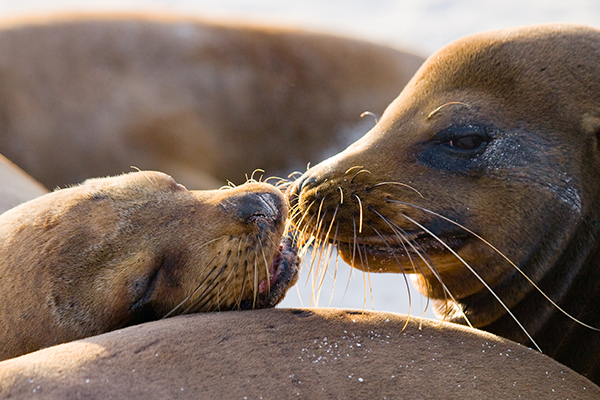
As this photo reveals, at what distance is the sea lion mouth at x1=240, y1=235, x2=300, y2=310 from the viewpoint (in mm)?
2312

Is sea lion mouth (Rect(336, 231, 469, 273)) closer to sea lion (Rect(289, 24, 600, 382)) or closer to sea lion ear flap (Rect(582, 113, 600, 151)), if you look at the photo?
sea lion (Rect(289, 24, 600, 382))

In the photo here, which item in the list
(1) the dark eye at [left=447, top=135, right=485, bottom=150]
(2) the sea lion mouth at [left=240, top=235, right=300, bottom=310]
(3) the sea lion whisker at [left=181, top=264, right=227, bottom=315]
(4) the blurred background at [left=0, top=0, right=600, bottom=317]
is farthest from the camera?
(4) the blurred background at [left=0, top=0, right=600, bottom=317]

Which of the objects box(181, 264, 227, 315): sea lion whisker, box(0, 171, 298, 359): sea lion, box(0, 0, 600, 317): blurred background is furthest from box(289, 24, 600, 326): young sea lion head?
box(0, 0, 600, 317): blurred background

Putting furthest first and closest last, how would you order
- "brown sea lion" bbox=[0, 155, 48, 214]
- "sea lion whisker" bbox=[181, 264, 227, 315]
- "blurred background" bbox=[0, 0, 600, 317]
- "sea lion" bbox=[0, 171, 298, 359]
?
"blurred background" bbox=[0, 0, 600, 317], "brown sea lion" bbox=[0, 155, 48, 214], "sea lion whisker" bbox=[181, 264, 227, 315], "sea lion" bbox=[0, 171, 298, 359]

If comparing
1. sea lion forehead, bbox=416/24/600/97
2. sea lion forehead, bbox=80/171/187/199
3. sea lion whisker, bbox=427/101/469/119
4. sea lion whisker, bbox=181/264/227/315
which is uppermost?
sea lion forehead, bbox=416/24/600/97

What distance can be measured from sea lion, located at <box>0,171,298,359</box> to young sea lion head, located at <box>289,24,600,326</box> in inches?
9.9

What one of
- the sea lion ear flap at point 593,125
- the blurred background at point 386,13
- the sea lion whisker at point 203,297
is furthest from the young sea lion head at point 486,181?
the blurred background at point 386,13

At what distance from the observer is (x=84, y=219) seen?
2186mm

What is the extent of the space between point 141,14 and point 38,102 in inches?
45.4

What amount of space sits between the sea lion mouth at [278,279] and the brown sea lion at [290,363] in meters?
0.20

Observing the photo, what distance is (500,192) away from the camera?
2369mm

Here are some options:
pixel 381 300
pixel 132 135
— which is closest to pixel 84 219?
pixel 381 300

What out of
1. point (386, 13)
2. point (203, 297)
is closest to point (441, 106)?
point (203, 297)

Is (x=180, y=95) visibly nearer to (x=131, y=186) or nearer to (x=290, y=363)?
(x=131, y=186)
